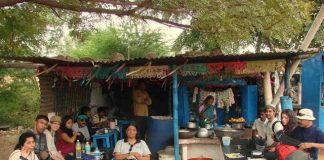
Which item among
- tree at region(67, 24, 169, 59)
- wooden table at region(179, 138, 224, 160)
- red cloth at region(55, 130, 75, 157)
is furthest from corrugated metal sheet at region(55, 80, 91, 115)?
tree at region(67, 24, 169, 59)

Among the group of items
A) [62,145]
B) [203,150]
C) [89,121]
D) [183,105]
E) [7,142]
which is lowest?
[7,142]

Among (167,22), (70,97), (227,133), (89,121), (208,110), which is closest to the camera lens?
(227,133)

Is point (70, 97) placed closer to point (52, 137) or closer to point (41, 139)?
point (52, 137)

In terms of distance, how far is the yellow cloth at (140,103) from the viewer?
30.1 feet

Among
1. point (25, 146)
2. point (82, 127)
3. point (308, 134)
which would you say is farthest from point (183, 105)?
point (25, 146)

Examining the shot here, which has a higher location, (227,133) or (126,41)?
(126,41)

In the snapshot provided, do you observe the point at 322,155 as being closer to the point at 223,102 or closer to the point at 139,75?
the point at 223,102

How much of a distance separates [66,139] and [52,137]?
46 cm

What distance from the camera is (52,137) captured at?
21.9ft

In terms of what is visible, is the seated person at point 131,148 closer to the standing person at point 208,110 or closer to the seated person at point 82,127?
the seated person at point 82,127

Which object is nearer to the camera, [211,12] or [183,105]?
[211,12]

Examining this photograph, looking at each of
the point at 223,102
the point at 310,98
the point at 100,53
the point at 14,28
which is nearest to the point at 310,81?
the point at 310,98

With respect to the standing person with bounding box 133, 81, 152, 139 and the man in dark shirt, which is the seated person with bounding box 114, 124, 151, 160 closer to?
the standing person with bounding box 133, 81, 152, 139

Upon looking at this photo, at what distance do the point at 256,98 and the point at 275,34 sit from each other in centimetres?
190
